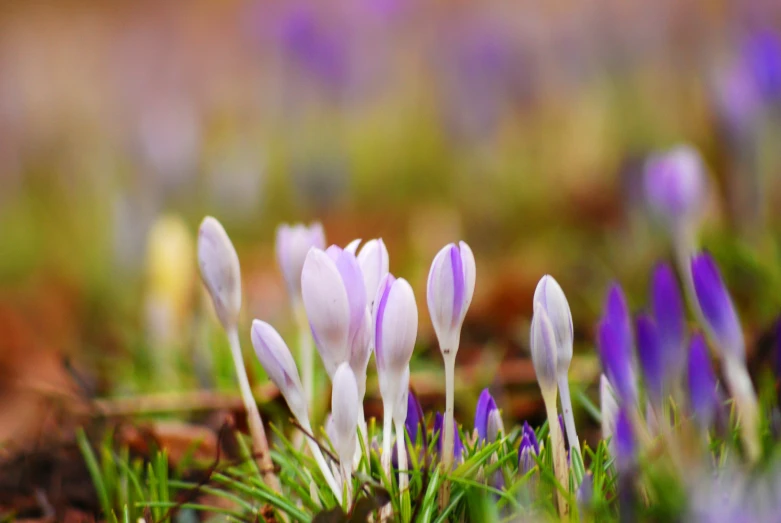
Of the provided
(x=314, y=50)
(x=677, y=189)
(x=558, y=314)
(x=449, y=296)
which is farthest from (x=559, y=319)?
A: (x=314, y=50)

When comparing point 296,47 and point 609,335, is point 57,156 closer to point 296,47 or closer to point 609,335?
point 296,47

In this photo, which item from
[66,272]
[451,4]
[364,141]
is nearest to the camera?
[66,272]

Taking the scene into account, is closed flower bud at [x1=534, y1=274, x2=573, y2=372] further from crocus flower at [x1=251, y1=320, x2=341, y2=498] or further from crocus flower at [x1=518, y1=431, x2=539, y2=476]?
crocus flower at [x1=251, y1=320, x2=341, y2=498]

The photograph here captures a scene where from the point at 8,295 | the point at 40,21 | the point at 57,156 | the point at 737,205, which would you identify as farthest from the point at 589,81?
the point at 40,21

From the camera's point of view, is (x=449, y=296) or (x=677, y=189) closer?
(x=449, y=296)

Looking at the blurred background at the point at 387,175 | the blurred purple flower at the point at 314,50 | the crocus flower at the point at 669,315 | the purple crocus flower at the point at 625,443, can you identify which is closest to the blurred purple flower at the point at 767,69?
the blurred background at the point at 387,175

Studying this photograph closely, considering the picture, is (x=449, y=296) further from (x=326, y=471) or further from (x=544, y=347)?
(x=326, y=471)

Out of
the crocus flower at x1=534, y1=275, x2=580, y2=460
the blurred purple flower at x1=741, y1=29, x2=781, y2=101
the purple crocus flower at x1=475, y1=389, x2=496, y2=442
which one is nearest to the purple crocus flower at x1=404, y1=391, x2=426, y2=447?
the purple crocus flower at x1=475, y1=389, x2=496, y2=442
